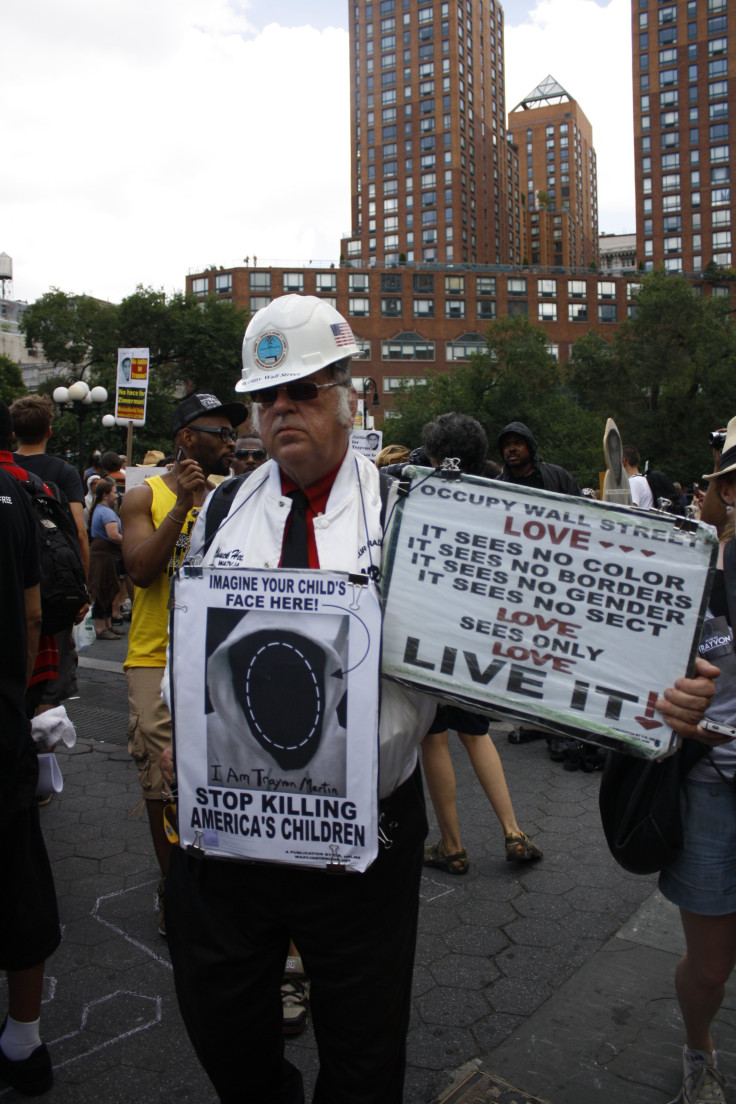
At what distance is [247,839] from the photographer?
1809 millimetres

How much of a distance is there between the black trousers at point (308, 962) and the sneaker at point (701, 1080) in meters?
1.02

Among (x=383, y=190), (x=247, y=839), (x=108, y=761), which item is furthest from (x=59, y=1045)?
(x=383, y=190)

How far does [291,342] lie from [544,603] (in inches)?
32.5

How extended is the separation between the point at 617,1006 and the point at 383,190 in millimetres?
121170

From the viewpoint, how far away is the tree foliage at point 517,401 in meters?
52.3

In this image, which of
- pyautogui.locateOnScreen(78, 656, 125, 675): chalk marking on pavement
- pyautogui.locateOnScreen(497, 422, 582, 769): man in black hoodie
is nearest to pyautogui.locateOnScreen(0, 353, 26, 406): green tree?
pyautogui.locateOnScreen(78, 656, 125, 675): chalk marking on pavement

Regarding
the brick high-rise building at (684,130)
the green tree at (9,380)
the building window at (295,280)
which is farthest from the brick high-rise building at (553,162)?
the green tree at (9,380)

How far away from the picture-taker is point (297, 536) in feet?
6.55

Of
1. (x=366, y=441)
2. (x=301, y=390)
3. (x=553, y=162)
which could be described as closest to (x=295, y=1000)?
(x=301, y=390)

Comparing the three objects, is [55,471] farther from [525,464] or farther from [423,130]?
[423,130]

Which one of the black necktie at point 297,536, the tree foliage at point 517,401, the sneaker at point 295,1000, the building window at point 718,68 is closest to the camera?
the black necktie at point 297,536

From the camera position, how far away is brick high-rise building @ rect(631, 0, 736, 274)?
100 m

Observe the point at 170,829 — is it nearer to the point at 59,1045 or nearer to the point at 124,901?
the point at 59,1045

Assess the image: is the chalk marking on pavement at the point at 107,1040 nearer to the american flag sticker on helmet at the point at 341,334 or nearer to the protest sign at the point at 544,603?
the protest sign at the point at 544,603
